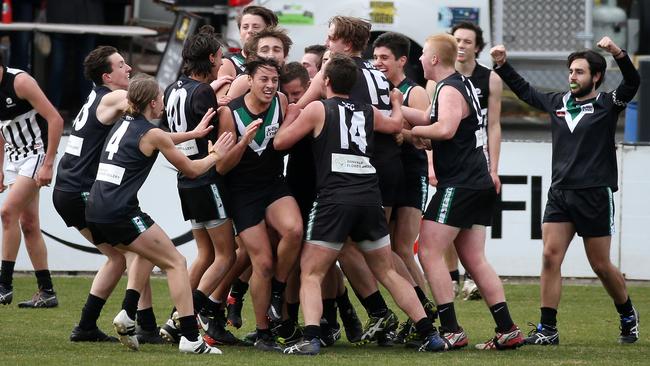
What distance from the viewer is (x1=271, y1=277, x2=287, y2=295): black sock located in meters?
8.73

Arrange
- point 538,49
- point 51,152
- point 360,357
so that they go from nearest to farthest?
point 360,357
point 51,152
point 538,49

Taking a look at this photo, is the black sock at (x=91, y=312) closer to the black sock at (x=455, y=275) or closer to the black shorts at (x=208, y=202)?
the black shorts at (x=208, y=202)

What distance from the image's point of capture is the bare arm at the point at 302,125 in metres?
8.40

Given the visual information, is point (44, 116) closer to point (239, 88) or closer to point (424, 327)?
point (239, 88)

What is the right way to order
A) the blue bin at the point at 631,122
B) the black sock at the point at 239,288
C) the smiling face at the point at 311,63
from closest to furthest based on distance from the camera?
the black sock at the point at 239,288
the smiling face at the point at 311,63
the blue bin at the point at 631,122

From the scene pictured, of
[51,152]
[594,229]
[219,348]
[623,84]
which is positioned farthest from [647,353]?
[51,152]

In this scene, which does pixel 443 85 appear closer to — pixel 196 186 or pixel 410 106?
pixel 410 106

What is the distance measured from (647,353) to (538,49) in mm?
7992

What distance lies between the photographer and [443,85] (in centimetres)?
876

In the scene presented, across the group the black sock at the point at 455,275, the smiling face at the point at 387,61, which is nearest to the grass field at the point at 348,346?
the black sock at the point at 455,275

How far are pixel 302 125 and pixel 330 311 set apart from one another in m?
1.48

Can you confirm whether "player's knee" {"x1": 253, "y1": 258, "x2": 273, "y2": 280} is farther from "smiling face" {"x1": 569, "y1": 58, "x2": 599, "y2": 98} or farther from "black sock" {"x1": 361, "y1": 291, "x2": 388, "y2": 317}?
"smiling face" {"x1": 569, "y1": 58, "x2": 599, "y2": 98}

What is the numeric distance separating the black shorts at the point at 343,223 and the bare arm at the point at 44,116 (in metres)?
2.87

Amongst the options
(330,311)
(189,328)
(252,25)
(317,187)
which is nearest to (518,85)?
(317,187)
